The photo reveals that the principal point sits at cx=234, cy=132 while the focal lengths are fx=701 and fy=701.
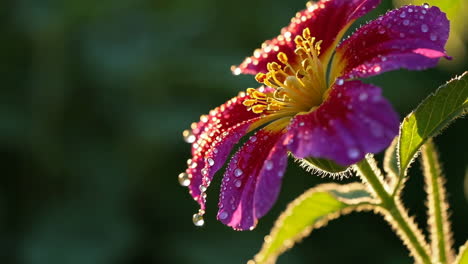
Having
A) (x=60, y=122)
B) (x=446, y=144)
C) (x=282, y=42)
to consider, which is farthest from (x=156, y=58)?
(x=282, y=42)

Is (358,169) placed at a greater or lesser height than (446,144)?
greater

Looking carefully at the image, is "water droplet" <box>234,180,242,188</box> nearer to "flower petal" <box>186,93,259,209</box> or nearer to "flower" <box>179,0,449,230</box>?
"flower" <box>179,0,449,230</box>

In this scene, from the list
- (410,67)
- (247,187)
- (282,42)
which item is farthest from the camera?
(282,42)

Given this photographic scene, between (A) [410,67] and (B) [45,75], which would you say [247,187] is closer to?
(A) [410,67]

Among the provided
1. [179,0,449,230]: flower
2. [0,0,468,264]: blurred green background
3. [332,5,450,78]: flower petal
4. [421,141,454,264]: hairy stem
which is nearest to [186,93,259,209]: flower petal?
[179,0,449,230]: flower

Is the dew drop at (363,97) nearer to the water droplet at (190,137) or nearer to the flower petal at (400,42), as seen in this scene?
the flower petal at (400,42)

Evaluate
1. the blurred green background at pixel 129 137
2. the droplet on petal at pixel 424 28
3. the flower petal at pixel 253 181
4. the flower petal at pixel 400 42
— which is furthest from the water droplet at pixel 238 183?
the blurred green background at pixel 129 137
